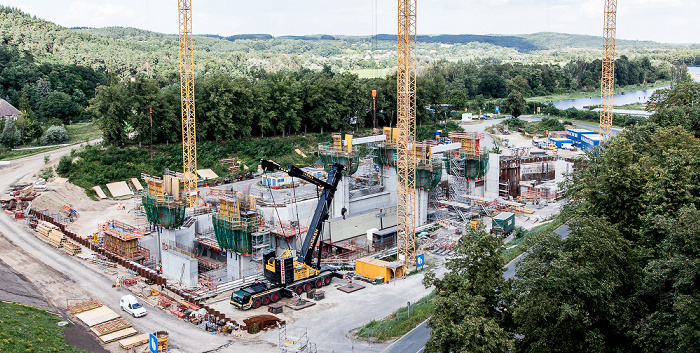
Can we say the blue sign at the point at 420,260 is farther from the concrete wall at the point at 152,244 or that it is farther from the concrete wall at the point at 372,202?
the concrete wall at the point at 152,244

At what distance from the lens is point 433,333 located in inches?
869

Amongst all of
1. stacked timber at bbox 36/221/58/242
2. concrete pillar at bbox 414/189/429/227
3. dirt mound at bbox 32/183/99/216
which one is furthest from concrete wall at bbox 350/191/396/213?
dirt mound at bbox 32/183/99/216

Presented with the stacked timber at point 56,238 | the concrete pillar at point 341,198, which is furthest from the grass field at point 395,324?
the stacked timber at point 56,238

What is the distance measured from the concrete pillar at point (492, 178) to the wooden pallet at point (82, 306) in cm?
3632

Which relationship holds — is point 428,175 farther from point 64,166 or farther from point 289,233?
point 64,166

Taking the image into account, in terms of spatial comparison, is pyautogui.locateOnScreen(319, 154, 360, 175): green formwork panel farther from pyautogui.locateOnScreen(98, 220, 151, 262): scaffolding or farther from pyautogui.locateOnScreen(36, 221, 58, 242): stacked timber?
pyautogui.locateOnScreen(36, 221, 58, 242): stacked timber

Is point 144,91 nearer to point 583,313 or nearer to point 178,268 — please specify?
point 178,268

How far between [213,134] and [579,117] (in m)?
72.7

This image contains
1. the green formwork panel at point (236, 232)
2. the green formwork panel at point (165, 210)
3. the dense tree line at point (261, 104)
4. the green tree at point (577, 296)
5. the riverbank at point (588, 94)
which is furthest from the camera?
the riverbank at point (588, 94)

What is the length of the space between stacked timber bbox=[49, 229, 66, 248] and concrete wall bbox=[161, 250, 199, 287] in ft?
30.9

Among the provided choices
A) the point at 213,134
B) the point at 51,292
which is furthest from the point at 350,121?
the point at 51,292

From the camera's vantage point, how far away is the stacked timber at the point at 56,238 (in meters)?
44.9

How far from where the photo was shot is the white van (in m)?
33.8

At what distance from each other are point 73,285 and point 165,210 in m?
7.64
